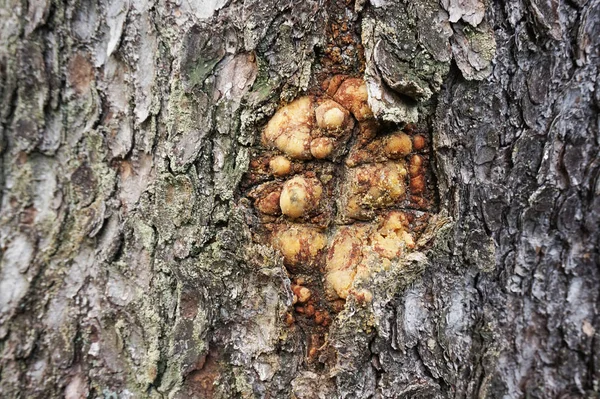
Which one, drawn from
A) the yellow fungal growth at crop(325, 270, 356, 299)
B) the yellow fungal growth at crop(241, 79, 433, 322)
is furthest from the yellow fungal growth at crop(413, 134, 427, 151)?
the yellow fungal growth at crop(325, 270, 356, 299)

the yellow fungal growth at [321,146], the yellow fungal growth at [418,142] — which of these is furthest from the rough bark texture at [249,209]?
the yellow fungal growth at [321,146]

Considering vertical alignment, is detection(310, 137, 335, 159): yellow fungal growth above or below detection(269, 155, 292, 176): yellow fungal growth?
above

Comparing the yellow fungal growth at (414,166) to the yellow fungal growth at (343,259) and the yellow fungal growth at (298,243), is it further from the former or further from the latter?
the yellow fungal growth at (298,243)

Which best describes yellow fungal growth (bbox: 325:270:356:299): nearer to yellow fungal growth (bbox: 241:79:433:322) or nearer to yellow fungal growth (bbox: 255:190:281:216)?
yellow fungal growth (bbox: 241:79:433:322)

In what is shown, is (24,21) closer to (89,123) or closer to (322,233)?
(89,123)

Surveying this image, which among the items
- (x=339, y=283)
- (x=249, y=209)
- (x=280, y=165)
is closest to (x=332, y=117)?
(x=280, y=165)

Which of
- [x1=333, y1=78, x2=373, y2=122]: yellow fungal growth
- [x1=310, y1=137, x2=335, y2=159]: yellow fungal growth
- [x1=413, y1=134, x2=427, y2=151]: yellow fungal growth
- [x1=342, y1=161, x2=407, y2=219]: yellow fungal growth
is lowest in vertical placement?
[x1=342, y1=161, x2=407, y2=219]: yellow fungal growth

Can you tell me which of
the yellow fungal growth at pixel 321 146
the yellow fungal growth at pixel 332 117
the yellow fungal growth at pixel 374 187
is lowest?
the yellow fungal growth at pixel 374 187

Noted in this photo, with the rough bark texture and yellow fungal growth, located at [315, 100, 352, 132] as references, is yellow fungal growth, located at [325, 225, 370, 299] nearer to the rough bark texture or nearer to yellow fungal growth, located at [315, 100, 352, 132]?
the rough bark texture
